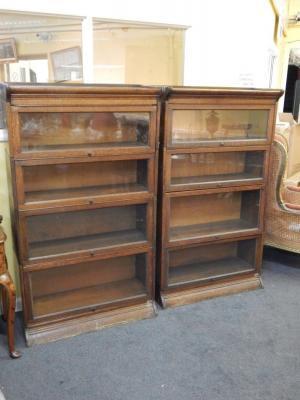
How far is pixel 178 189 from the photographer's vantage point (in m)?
2.35

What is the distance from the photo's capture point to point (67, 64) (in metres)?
2.37

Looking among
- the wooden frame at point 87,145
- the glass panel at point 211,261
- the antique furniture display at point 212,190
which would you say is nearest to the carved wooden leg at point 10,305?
the wooden frame at point 87,145

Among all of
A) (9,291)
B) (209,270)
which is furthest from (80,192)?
(209,270)

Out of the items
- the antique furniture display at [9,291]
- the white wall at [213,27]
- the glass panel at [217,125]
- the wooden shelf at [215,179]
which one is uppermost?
the white wall at [213,27]

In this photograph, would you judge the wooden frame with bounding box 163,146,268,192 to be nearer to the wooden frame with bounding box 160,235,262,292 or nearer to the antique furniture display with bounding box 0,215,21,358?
the wooden frame with bounding box 160,235,262,292

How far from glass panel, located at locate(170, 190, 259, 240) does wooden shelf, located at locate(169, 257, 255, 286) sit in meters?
0.29

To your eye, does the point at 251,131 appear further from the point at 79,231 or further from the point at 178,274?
the point at 79,231

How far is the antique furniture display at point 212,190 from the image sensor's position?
90.7 inches

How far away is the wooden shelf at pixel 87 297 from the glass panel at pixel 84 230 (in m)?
0.34

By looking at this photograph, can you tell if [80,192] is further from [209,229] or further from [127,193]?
[209,229]

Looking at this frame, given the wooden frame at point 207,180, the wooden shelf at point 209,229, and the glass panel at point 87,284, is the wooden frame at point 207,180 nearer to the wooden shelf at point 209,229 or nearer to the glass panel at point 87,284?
the wooden shelf at point 209,229

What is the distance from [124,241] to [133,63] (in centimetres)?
121

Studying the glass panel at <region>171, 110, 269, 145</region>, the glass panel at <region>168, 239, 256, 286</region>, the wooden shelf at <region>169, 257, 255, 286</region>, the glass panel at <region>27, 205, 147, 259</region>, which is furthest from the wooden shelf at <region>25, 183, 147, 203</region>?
the wooden shelf at <region>169, 257, 255, 286</region>

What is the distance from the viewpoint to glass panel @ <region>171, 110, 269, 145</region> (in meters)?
2.33
